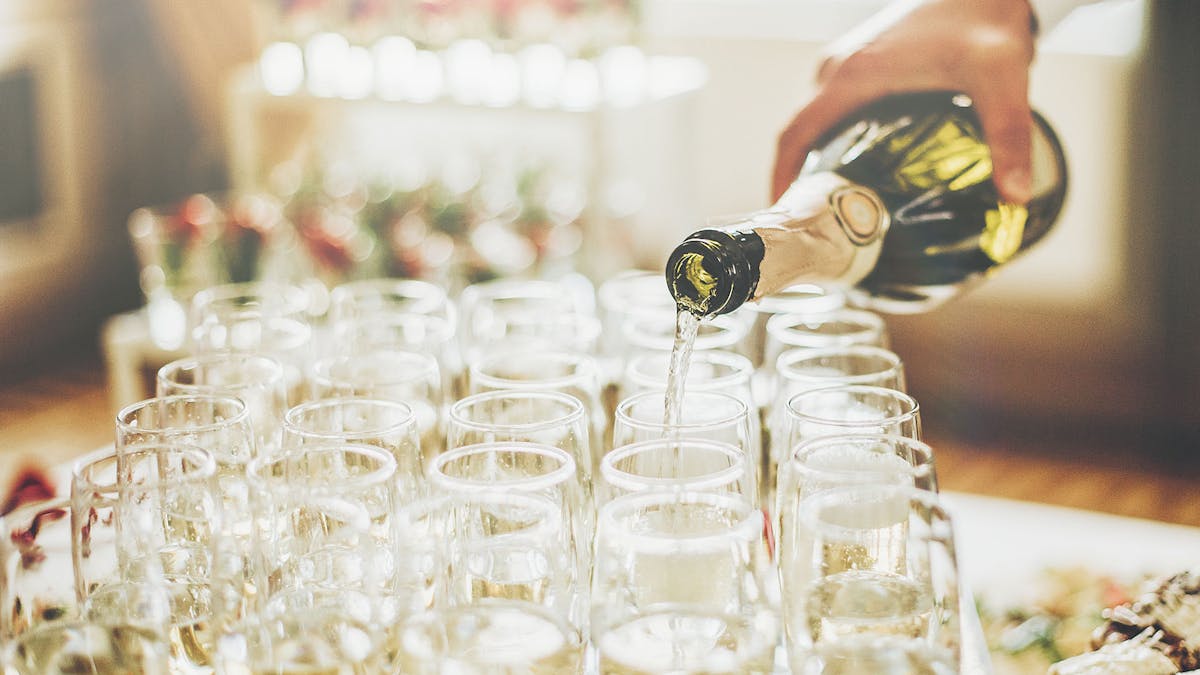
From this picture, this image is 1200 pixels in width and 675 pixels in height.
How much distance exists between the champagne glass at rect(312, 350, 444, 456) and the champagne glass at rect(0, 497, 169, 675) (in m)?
0.23

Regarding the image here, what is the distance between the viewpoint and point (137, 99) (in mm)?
4008

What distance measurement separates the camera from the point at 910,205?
1084 millimetres

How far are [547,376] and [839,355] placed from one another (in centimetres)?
22

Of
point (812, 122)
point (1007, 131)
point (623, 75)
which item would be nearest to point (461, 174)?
point (623, 75)

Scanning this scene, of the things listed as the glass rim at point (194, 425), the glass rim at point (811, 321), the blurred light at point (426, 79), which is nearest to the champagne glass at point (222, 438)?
the glass rim at point (194, 425)

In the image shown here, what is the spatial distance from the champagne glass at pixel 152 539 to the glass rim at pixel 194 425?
25 mm

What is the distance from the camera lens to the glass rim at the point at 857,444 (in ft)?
2.38

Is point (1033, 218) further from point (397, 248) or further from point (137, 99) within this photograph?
point (137, 99)

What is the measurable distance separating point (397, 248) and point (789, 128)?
1479 millimetres

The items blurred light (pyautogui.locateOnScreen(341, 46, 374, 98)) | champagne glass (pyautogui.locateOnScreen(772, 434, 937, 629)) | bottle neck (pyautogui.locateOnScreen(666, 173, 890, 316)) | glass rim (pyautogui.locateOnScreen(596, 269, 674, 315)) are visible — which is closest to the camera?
champagne glass (pyautogui.locateOnScreen(772, 434, 937, 629))

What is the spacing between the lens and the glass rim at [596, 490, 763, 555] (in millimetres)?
647

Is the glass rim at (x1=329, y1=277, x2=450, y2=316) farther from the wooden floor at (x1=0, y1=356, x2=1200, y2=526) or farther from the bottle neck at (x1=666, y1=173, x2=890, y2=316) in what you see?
the wooden floor at (x1=0, y1=356, x2=1200, y2=526)

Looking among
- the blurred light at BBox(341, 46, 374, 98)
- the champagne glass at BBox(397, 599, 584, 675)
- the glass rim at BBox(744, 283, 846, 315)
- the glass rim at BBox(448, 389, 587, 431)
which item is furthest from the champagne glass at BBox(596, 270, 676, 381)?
the blurred light at BBox(341, 46, 374, 98)

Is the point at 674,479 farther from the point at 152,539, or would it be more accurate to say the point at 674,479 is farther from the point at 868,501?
the point at 152,539
